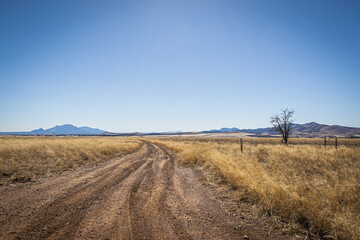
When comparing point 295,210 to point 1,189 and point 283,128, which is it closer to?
point 1,189

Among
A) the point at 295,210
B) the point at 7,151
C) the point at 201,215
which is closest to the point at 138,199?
the point at 201,215

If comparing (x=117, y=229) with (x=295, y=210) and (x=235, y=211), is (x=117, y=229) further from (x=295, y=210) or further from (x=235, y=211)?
(x=295, y=210)

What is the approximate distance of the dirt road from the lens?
11.7 ft

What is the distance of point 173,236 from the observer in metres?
3.47

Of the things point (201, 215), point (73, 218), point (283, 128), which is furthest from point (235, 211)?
point (283, 128)

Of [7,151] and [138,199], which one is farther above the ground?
[7,151]

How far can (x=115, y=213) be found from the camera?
4.47 meters

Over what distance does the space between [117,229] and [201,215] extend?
2.20 meters

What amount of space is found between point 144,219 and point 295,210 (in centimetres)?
396

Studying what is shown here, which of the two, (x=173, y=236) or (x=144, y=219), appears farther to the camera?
(x=144, y=219)

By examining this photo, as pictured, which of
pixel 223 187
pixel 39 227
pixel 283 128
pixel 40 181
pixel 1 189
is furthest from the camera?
pixel 283 128

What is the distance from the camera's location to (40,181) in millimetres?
7820

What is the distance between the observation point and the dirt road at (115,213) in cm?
356

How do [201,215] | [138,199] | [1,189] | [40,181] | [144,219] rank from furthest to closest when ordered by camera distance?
[40,181] < [1,189] < [138,199] < [201,215] < [144,219]
